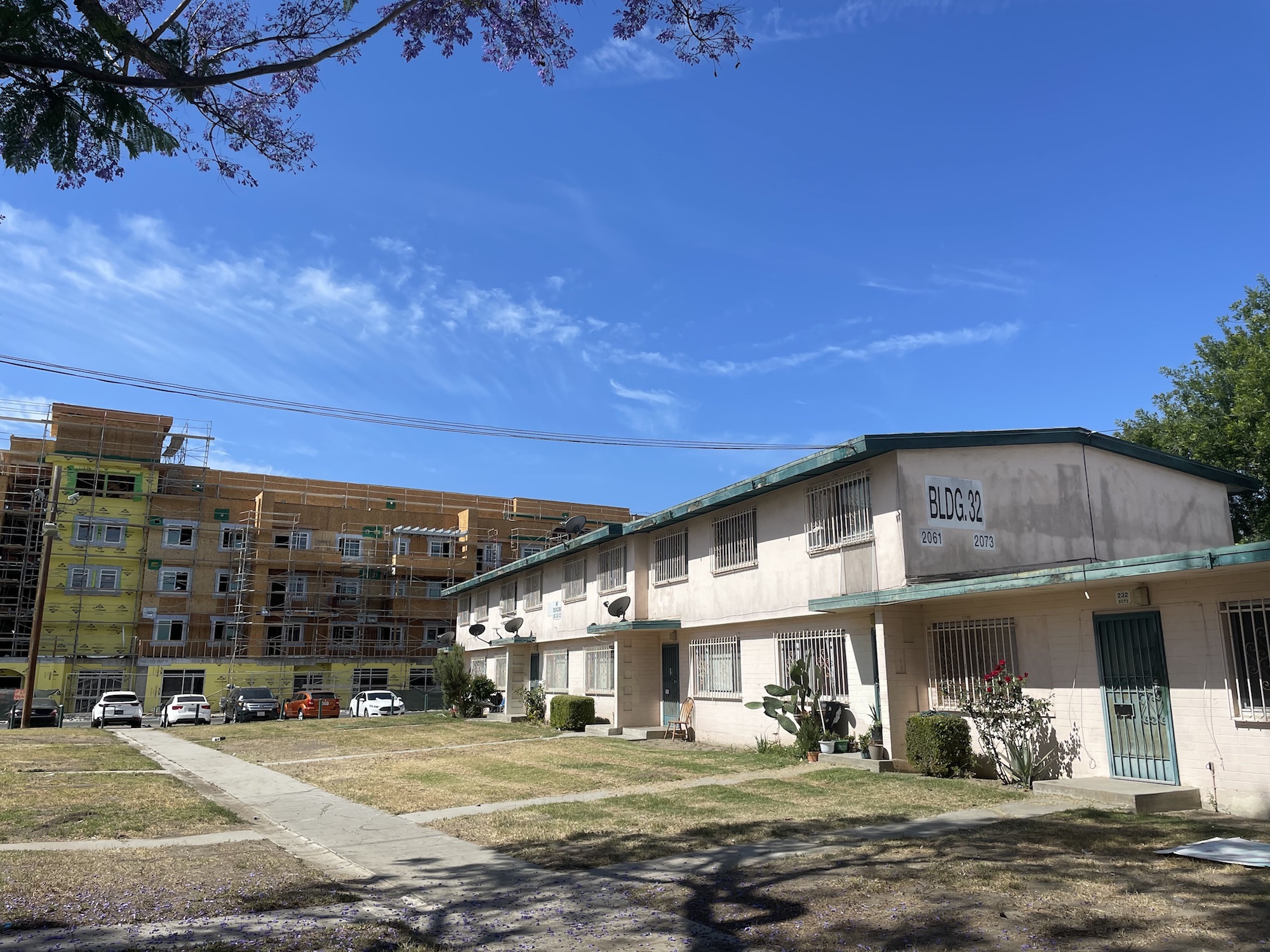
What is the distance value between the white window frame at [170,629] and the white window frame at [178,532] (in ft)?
13.9

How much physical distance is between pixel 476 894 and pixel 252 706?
125ft

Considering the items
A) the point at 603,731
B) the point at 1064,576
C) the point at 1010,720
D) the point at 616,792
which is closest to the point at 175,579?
the point at 603,731

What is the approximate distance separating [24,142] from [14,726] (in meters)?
36.7

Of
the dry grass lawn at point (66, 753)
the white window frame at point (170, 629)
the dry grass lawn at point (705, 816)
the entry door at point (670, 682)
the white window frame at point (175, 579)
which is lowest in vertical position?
the dry grass lawn at point (66, 753)

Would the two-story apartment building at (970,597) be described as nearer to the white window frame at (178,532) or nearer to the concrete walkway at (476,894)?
the concrete walkway at (476,894)

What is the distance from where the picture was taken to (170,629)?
55406 mm

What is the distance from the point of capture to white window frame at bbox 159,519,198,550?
5650 centimetres

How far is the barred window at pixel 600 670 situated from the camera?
91.2ft

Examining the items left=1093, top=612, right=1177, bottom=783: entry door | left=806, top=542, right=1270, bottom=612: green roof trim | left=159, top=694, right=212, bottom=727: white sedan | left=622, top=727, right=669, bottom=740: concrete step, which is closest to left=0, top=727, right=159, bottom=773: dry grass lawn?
left=159, top=694, right=212, bottom=727: white sedan

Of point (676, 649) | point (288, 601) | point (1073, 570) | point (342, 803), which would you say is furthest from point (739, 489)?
point (288, 601)

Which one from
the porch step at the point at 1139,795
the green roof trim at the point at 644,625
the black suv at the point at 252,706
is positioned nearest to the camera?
the porch step at the point at 1139,795

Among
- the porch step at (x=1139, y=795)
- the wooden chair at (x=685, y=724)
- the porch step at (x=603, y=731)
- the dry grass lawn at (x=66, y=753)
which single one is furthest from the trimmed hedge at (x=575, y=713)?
A: the porch step at (x=1139, y=795)

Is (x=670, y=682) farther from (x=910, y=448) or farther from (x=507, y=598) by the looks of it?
(x=507, y=598)

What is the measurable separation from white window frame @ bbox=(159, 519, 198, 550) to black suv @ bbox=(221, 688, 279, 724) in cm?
1669
